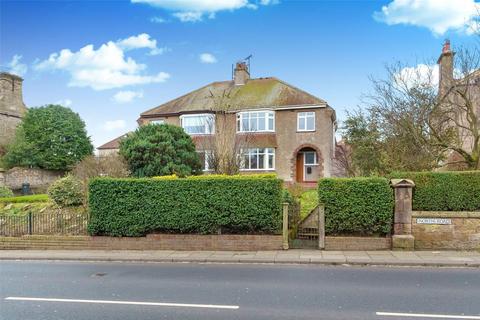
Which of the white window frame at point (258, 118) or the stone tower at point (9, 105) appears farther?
the stone tower at point (9, 105)

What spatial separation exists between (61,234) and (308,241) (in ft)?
29.1

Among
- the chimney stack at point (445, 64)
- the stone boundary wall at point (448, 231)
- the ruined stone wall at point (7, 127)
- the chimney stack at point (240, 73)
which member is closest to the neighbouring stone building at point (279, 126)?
the chimney stack at point (240, 73)

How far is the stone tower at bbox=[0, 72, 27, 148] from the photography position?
144 feet

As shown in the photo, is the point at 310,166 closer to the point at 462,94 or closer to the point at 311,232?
the point at 462,94

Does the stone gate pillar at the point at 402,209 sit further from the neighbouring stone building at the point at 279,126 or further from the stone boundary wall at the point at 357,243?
the neighbouring stone building at the point at 279,126

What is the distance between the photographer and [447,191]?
40.4 feet

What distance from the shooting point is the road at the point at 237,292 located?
248 inches

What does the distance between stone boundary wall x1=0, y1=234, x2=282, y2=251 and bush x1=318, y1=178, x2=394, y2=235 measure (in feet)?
6.35

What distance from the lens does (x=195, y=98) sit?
34.5 m

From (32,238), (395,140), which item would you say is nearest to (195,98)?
(395,140)

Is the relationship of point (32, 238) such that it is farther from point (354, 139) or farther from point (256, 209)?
point (354, 139)

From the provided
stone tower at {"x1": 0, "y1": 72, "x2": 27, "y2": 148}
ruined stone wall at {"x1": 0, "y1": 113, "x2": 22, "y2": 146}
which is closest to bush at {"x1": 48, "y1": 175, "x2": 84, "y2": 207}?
ruined stone wall at {"x1": 0, "y1": 113, "x2": 22, "y2": 146}

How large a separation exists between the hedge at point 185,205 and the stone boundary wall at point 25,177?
22.0m

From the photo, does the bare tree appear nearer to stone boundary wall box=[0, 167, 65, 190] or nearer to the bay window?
the bay window
